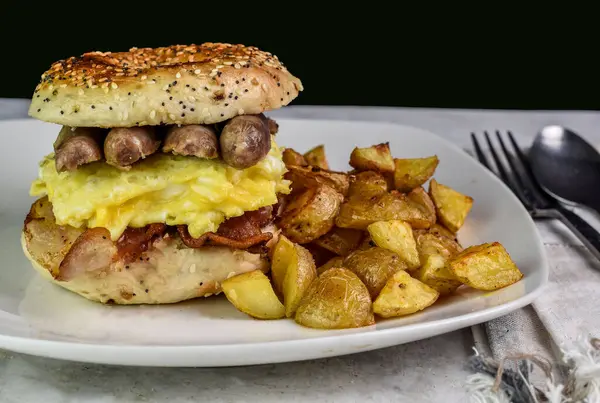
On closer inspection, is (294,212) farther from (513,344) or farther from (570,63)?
(570,63)

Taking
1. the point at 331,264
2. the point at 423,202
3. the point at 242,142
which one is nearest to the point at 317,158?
the point at 423,202

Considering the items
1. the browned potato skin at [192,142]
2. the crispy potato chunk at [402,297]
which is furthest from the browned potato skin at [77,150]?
the crispy potato chunk at [402,297]

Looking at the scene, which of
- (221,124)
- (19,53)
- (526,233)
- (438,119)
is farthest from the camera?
(19,53)

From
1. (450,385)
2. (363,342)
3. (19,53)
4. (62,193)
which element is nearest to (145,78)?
(62,193)

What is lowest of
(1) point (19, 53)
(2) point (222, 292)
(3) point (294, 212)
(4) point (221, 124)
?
(1) point (19, 53)

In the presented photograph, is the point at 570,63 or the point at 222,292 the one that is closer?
the point at 222,292

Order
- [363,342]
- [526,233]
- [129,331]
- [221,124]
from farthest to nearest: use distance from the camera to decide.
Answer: [526,233] → [221,124] → [129,331] → [363,342]

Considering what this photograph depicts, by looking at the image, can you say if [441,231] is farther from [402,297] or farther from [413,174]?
[402,297]

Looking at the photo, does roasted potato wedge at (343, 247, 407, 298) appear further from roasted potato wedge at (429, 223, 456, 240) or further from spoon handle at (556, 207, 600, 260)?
spoon handle at (556, 207, 600, 260)
